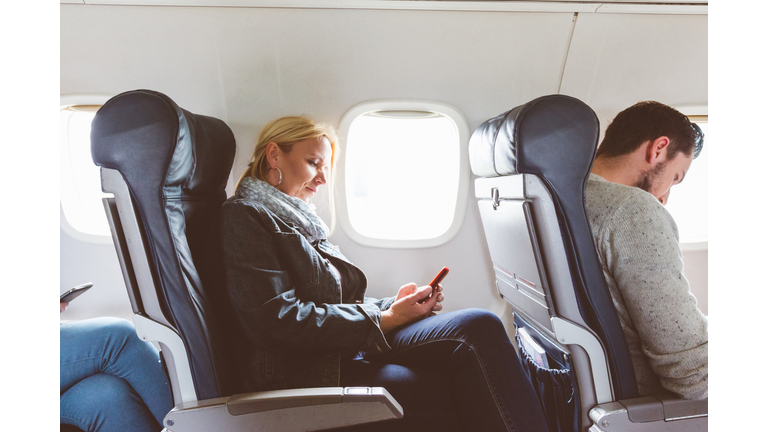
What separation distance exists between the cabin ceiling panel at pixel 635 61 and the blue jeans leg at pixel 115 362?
2277 millimetres

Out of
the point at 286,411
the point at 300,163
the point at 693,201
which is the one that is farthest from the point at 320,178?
the point at 693,201

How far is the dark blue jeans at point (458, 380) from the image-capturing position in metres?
1.50

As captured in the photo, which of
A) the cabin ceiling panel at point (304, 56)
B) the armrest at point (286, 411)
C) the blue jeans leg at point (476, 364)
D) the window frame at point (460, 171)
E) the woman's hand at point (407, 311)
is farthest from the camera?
the window frame at point (460, 171)

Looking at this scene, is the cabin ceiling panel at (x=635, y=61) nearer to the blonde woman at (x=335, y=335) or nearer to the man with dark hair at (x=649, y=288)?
the man with dark hair at (x=649, y=288)

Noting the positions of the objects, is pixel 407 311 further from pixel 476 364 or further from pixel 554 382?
pixel 554 382

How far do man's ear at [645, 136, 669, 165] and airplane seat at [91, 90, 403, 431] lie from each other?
127 centimetres

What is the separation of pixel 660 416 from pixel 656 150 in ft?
3.00

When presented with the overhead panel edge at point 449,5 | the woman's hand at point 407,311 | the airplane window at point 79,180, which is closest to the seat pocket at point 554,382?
the woman's hand at point 407,311

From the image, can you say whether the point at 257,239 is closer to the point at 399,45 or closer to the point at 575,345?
the point at 575,345

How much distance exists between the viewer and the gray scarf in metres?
1.67

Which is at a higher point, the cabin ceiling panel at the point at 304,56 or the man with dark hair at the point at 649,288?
the cabin ceiling panel at the point at 304,56

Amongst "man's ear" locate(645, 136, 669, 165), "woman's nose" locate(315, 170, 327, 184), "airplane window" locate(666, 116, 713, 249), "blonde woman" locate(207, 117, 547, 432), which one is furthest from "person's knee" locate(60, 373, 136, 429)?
"airplane window" locate(666, 116, 713, 249)

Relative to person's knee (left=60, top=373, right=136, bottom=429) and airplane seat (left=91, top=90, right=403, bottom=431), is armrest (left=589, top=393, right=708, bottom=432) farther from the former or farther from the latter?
person's knee (left=60, top=373, right=136, bottom=429)

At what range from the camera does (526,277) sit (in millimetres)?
1700
